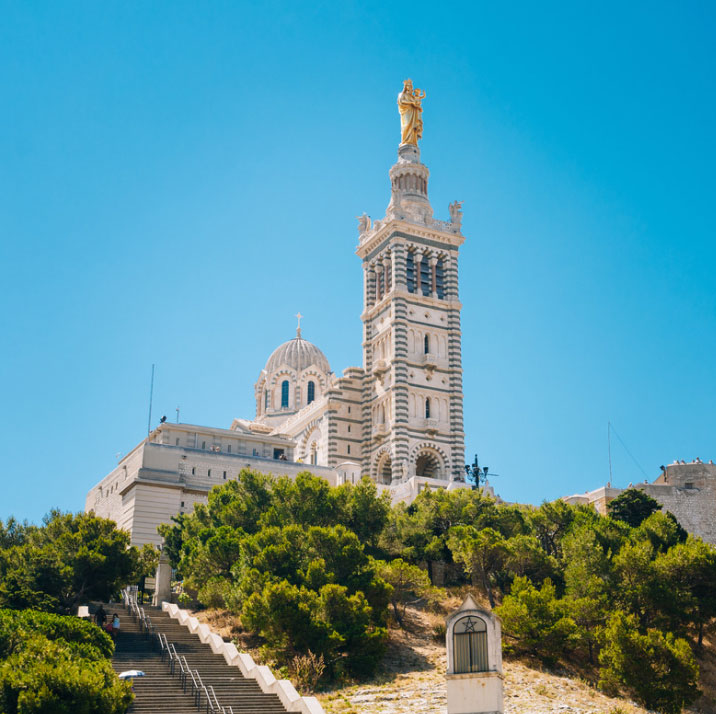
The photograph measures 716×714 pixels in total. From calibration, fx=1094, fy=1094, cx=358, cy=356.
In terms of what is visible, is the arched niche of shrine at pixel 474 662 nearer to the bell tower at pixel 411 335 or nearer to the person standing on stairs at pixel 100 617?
the person standing on stairs at pixel 100 617

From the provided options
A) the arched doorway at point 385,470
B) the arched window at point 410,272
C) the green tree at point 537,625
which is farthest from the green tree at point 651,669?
the arched window at point 410,272

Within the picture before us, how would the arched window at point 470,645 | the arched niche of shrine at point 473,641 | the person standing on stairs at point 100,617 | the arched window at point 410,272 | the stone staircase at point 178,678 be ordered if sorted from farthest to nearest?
the arched window at point 410,272 < the person standing on stairs at point 100,617 < the stone staircase at point 178,678 < the arched window at point 470,645 < the arched niche of shrine at point 473,641

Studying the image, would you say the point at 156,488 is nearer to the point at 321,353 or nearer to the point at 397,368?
the point at 397,368

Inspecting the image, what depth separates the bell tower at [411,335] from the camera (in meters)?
77.2

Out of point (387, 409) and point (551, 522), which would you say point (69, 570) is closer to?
point (551, 522)

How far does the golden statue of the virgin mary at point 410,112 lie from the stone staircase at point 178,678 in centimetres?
5385

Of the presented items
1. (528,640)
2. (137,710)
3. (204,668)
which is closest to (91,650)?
(137,710)

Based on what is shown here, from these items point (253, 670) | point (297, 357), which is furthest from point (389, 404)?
point (253, 670)

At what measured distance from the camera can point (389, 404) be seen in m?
78.2

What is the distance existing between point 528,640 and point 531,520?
13.9m

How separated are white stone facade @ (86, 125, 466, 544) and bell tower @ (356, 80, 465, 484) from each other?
0.08 metres

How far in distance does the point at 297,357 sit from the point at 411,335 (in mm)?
19771

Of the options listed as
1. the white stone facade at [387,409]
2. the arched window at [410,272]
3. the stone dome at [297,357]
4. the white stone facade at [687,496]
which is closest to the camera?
the white stone facade at [687,496]

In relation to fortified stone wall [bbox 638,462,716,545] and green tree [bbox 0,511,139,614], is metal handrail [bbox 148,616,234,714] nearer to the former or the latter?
green tree [bbox 0,511,139,614]
